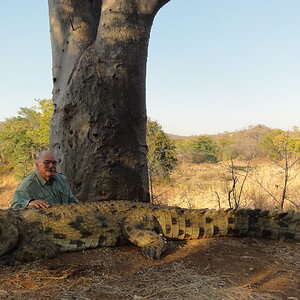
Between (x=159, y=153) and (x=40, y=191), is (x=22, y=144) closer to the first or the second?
(x=159, y=153)

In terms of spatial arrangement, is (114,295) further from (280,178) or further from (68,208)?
(280,178)

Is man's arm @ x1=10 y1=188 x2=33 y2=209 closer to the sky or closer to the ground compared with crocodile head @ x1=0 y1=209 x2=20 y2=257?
closer to the sky

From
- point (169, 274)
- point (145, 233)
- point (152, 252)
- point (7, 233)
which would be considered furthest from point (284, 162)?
point (7, 233)

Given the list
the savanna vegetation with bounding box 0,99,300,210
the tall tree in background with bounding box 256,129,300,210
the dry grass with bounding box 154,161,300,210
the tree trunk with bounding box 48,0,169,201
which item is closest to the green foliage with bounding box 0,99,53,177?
the savanna vegetation with bounding box 0,99,300,210

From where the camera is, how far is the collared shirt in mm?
4635

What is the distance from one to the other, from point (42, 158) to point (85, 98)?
56.2 inches

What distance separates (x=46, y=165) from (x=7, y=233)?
1.15m

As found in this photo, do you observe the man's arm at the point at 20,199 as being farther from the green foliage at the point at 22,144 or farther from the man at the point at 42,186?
the green foliage at the point at 22,144

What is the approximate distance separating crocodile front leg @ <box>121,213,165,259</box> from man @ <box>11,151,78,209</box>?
1.10 m

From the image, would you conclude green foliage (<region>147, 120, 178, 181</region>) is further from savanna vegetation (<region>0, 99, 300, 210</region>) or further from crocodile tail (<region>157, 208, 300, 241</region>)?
crocodile tail (<region>157, 208, 300, 241</region>)

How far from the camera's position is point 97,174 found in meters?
5.59

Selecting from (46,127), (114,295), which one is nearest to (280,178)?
(114,295)

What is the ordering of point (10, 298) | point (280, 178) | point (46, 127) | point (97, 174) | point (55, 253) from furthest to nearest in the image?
point (46, 127), point (280, 178), point (97, 174), point (55, 253), point (10, 298)

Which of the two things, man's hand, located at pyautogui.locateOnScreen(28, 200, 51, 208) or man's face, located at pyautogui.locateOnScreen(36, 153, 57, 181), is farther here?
man's face, located at pyautogui.locateOnScreen(36, 153, 57, 181)
